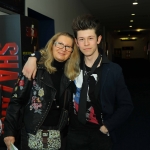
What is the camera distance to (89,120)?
162 cm

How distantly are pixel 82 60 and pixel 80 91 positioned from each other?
0.25 m

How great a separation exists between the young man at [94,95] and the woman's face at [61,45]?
70mm

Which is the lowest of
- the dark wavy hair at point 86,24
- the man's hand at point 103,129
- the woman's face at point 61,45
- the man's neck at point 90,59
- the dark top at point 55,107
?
the man's hand at point 103,129

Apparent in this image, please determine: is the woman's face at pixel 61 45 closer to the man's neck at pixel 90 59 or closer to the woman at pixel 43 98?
the woman at pixel 43 98

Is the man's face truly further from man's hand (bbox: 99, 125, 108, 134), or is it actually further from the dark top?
man's hand (bbox: 99, 125, 108, 134)

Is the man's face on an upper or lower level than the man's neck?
upper

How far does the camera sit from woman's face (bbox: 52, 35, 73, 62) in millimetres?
1594

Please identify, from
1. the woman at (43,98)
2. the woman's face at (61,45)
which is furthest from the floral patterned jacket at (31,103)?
the woman's face at (61,45)

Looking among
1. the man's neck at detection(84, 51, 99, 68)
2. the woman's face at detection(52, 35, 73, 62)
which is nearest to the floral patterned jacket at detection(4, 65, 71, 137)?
the woman's face at detection(52, 35, 73, 62)

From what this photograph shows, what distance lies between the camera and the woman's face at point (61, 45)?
1.59 meters

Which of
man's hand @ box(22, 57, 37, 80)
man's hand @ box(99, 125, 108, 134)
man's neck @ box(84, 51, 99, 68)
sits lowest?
man's hand @ box(99, 125, 108, 134)

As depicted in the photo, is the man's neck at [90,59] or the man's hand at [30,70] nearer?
the man's hand at [30,70]

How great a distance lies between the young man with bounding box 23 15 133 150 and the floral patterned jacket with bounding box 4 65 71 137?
22 centimetres

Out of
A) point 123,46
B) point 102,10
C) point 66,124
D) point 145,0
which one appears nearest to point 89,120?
point 66,124
